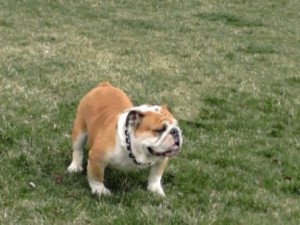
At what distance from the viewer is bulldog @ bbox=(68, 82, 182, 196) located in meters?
6.09

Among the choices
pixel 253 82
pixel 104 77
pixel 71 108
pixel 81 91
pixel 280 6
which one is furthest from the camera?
pixel 280 6

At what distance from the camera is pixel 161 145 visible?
6051 mm

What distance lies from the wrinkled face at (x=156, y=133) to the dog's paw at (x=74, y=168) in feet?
3.91

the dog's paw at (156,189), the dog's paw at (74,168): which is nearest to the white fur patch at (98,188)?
the dog's paw at (156,189)

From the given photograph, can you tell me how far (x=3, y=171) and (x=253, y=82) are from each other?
6807mm

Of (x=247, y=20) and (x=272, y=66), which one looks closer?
(x=272, y=66)

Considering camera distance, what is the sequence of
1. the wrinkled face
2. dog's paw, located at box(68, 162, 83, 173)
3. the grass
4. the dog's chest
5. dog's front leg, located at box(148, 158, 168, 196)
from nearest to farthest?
the wrinkled face → the dog's chest → the grass → dog's front leg, located at box(148, 158, 168, 196) → dog's paw, located at box(68, 162, 83, 173)

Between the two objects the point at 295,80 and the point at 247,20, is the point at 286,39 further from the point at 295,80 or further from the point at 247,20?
the point at 295,80

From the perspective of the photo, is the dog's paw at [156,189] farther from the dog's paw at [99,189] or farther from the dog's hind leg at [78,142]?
the dog's hind leg at [78,142]

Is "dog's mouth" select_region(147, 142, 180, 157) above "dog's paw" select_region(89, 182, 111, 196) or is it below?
above

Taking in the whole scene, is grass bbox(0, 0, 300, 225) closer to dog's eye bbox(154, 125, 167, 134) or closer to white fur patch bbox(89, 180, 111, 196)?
white fur patch bbox(89, 180, 111, 196)

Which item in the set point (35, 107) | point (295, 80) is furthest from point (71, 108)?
point (295, 80)

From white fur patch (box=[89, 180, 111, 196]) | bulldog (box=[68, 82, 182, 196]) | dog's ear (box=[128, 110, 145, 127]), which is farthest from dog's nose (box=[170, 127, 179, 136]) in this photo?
white fur patch (box=[89, 180, 111, 196])

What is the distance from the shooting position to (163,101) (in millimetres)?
10805
